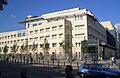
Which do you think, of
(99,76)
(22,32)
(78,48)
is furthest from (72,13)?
(99,76)

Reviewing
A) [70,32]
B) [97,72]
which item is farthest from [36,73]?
[70,32]

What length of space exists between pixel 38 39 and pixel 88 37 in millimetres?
20688

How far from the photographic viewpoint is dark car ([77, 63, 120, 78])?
73.9 ft

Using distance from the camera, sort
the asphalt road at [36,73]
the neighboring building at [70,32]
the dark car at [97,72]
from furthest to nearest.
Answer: the neighboring building at [70,32]
the asphalt road at [36,73]
the dark car at [97,72]

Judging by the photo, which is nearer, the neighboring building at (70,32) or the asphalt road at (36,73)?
the asphalt road at (36,73)

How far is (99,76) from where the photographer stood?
23188mm

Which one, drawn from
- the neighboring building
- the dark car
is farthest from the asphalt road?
the neighboring building

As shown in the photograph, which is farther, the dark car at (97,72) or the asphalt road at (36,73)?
the asphalt road at (36,73)

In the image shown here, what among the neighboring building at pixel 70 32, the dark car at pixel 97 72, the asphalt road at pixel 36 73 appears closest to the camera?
the dark car at pixel 97 72

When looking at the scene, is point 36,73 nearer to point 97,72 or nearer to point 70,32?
point 97,72

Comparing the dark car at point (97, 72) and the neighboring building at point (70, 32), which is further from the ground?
the neighboring building at point (70, 32)

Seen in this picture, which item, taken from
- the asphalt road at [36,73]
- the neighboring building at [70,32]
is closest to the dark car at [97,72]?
the asphalt road at [36,73]

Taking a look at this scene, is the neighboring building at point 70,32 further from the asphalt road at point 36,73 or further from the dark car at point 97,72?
the dark car at point 97,72

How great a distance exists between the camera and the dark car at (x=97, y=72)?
22531 mm
